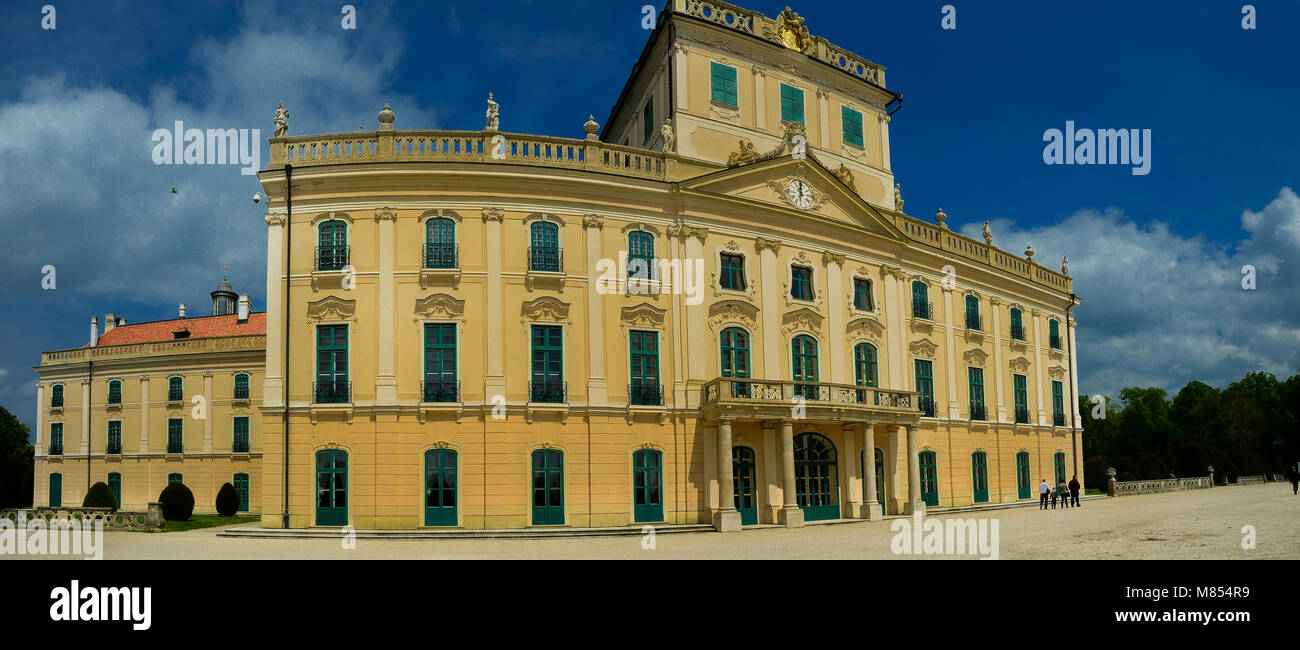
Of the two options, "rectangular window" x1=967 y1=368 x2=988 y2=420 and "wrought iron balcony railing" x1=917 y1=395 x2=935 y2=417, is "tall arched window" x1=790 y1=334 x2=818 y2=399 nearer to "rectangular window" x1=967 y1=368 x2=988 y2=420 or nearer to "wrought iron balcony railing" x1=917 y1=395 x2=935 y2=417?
"wrought iron balcony railing" x1=917 y1=395 x2=935 y2=417

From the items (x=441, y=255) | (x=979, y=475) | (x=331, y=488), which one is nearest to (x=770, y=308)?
(x=441, y=255)

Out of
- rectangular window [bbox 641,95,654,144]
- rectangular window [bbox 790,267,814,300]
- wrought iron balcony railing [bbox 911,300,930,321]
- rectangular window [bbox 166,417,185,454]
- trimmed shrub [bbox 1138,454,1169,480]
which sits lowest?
trimmed shrub [bbox 1138,454,1169,480]

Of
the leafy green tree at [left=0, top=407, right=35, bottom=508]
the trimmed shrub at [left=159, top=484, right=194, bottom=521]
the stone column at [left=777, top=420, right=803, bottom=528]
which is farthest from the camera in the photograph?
the leafy green tree at [left=0, top=407, right=35, bottom=508]

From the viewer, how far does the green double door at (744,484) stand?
31062 millimetres

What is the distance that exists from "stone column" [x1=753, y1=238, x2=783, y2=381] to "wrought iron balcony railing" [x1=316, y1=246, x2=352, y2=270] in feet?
48.3

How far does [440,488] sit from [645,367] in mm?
7991

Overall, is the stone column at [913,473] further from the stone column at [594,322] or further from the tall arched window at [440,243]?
the tall arched window at [440,243]

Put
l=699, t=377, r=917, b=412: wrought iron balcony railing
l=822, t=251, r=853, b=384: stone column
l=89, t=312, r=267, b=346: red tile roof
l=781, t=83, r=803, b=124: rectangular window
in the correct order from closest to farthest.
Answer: l=699, t=377, r=917, b=412: wrought iron balcony railing < l=822, t=251, r=853, b=384: stone column < l=781, t=83, r=803, b=124: rectangular window < l=89, t=312, r=267, b=346: red tile roof

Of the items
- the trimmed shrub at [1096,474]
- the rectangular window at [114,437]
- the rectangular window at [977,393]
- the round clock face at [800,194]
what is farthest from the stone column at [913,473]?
the rectangular window at [114,437]

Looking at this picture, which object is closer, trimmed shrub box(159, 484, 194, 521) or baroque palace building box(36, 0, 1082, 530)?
baroque palace building box(36, 0, 1082, 530)

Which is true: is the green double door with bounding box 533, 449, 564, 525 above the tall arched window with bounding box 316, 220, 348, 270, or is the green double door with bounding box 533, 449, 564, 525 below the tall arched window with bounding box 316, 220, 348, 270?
below

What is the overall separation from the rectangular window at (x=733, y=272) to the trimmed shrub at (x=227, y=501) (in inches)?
1098

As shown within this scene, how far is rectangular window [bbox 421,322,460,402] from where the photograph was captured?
93.0 ft

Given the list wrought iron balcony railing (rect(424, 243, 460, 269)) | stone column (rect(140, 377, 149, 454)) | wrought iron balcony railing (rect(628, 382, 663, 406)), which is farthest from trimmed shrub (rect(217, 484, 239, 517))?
wrought iron balcony railing (rect(628, 382, 663, 406))
